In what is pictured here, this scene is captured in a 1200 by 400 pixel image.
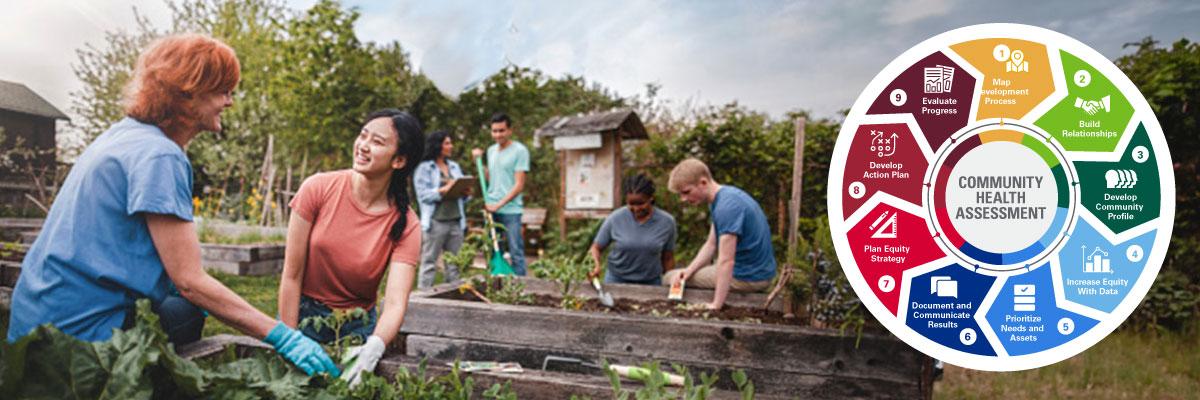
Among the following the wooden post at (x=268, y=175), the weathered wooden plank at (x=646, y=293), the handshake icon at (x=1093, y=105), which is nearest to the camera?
the handshake icon at (x=1093, y=105)

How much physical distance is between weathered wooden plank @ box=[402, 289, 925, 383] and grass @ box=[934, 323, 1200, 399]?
3.40 ft

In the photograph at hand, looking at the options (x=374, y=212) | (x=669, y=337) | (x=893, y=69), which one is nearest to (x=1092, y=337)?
(x=893, y=69)

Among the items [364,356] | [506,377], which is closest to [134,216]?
[364,356]

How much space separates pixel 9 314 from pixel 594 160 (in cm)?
402

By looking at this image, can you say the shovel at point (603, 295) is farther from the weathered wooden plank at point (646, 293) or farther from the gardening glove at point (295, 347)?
the gardening glove at point (295, 347)

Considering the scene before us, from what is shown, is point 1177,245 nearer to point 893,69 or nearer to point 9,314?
point 893,69

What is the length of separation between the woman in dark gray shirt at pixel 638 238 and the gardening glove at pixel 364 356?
222 cm

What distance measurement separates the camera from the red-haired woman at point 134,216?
1.22 metres

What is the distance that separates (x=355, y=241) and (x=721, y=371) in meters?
1.12

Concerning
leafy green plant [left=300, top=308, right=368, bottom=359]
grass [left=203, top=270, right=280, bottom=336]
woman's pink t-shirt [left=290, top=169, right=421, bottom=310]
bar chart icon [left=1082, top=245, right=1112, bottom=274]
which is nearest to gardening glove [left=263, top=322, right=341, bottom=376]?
leafy green plant [left=300, top=308, right=368, bottom=359]

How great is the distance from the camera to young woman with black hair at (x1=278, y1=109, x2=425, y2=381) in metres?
1.71

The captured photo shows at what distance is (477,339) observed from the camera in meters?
2.47

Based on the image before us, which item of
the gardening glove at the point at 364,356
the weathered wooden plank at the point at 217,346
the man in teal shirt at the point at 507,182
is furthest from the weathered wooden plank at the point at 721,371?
the man in teal shirt at the point at 507,182

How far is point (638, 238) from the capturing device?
393 cm
